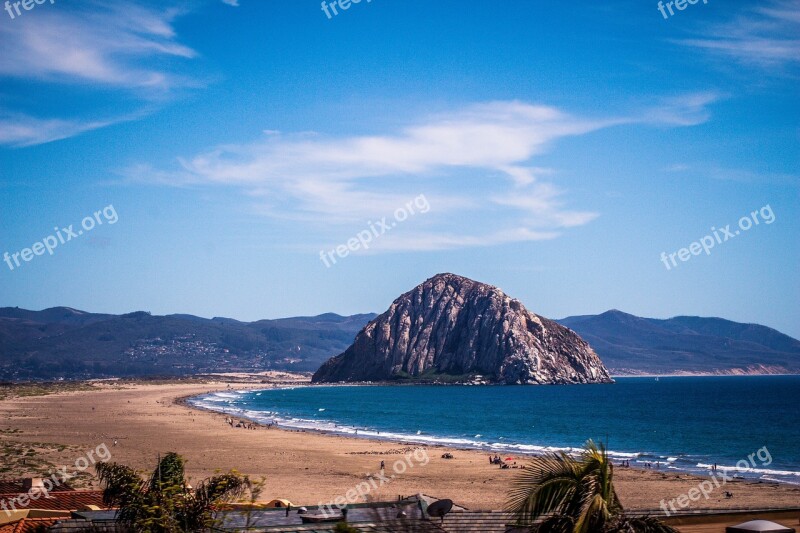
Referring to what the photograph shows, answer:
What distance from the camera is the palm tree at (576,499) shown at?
9.52 m

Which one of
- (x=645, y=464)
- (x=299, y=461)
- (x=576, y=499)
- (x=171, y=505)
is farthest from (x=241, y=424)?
(x=576, y=499)

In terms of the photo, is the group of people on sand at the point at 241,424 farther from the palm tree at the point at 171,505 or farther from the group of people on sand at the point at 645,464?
the palm tree at the point at 171,505

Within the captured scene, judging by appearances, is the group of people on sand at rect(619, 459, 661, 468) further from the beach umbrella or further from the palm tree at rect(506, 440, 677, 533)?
the palm tree at rect(506, 440, 677, 533)

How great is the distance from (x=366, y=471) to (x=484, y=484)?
916cm

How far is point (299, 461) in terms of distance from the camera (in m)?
55.5

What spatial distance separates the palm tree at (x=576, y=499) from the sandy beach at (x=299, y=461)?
13.8 m

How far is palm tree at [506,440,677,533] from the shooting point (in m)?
9.52

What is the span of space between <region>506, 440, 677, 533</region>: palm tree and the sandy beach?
13.8 meters

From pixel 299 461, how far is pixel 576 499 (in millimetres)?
47987

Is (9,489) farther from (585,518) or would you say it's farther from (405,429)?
(405,429)

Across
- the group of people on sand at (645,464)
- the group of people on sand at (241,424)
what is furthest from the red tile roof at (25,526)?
the group of people on sand at (241,424)

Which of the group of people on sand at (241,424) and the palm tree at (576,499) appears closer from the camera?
the palm tree at (576,499)

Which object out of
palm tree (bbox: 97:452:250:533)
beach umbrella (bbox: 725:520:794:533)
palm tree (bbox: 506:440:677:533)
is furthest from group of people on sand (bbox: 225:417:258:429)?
palm tree (bbox: 506:440:677:533)

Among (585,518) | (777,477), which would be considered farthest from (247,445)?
(585,518)
